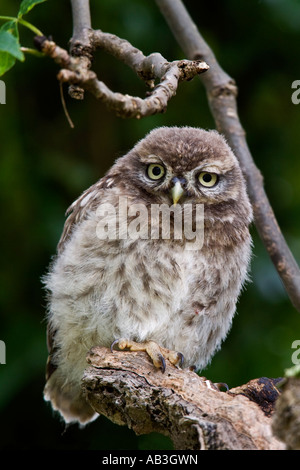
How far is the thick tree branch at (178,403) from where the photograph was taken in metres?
2.44

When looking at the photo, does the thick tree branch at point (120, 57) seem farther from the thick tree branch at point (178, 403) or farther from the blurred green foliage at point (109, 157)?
the blurred green foliage at point (109, 157)

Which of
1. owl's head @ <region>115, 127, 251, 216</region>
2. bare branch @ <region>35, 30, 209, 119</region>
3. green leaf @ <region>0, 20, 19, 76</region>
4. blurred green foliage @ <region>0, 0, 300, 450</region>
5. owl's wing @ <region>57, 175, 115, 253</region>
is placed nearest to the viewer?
bare branch @ <region>35, 30, 209, 119</region>

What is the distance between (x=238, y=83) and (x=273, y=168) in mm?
805

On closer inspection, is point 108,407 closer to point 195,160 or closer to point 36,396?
point 195,160

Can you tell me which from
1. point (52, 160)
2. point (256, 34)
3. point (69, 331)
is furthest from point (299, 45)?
point (69, 331)

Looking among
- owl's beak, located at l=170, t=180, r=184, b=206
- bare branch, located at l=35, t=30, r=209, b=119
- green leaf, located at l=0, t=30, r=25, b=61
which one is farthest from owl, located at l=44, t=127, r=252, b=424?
green leaf, located at l=0, t=30, r=25, b=61

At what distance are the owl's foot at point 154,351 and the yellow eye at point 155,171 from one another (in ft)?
3.17

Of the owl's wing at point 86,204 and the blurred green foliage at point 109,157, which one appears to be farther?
the blurred green foliage at point 109,157

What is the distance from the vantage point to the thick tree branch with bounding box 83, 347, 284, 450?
244cm

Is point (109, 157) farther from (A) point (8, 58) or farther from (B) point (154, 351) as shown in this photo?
(A) point (8, 58)

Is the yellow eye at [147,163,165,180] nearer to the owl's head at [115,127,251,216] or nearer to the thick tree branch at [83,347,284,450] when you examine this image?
the owl's head at [115,127,251,216]

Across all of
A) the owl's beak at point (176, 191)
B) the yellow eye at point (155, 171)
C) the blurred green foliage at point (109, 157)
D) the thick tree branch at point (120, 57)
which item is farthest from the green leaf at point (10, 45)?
the blurred green foliage at point (109, 157)

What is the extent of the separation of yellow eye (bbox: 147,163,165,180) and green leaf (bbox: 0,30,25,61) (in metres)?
1.63

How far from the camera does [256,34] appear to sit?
208 inches
